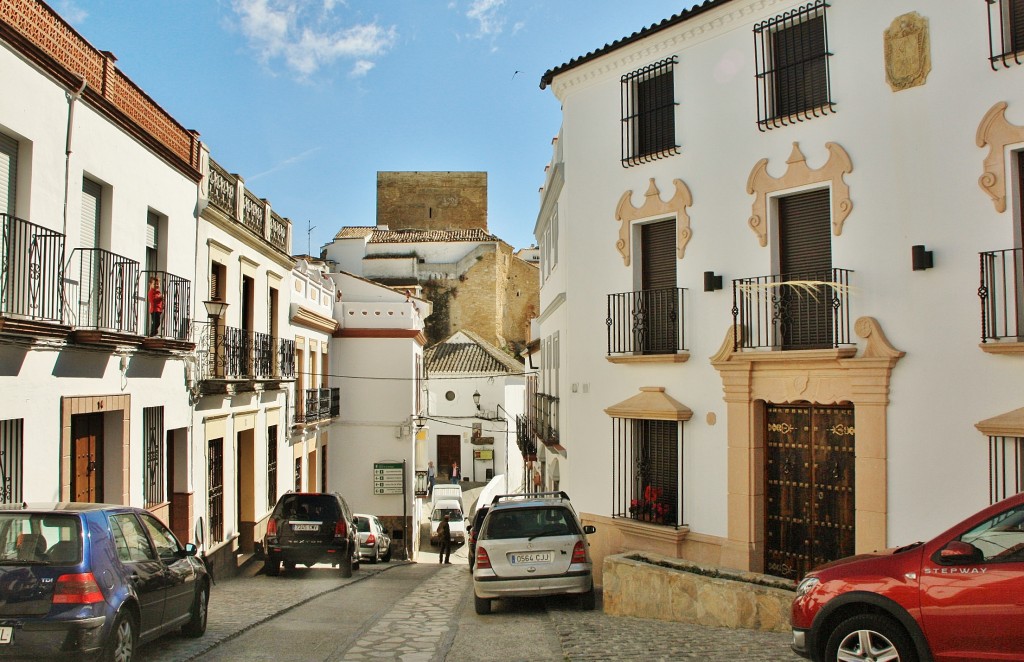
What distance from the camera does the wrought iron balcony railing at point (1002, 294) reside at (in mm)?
8633

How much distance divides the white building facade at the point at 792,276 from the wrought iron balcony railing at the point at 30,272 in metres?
7.13

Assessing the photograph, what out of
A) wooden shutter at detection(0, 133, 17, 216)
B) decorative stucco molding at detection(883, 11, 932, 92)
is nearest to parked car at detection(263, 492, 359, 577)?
wooden shutter at detection(0, 133, 17, 216)

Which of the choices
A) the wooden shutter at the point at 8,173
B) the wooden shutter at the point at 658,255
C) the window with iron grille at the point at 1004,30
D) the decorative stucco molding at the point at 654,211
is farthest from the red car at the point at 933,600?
the wooden shutter at the point at 8,173

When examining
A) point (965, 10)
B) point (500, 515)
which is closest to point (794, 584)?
point (500, 515)

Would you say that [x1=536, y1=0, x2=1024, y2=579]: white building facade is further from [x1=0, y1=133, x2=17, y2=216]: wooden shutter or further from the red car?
[x1=0, y1=133, x2=17, y2=216]: wooden shutter

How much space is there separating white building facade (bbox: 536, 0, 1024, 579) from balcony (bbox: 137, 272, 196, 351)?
5.74 m

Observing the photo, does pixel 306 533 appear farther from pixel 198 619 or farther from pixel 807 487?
pixel 807 487

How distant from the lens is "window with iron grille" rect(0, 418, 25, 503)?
339 inches

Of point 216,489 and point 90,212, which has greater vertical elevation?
point 90,212

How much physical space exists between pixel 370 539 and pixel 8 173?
13594 mm

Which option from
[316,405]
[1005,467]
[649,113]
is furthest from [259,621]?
[316,405]

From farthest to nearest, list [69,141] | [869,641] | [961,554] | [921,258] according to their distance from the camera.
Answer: [69,141] → [921,258] → [869,641] → [961,554]

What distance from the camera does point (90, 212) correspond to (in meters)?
10.9

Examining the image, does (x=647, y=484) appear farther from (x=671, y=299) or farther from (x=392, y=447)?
(x=392, y=447)
